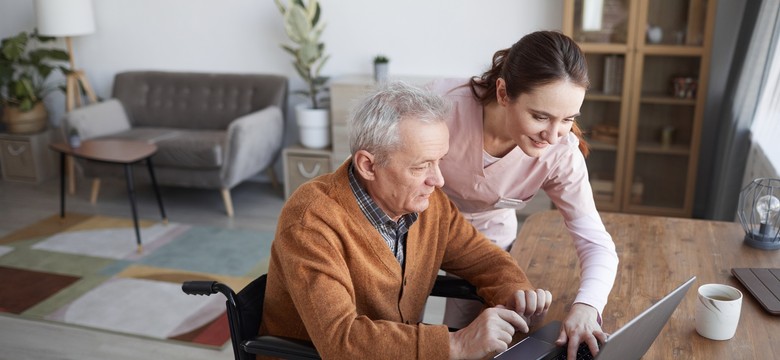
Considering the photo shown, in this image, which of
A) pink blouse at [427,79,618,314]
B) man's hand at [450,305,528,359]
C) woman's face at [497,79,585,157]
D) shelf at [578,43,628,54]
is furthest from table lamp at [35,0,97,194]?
man's hand at [450,305,528,359]

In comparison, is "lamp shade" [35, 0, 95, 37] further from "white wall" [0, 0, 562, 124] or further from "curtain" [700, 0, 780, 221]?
"curtain" [700, 0, 780, 221]

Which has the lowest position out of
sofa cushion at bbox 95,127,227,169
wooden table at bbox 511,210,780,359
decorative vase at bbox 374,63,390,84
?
sofa cushion at bbox 95,127,227,169

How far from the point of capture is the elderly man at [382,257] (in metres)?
1.34

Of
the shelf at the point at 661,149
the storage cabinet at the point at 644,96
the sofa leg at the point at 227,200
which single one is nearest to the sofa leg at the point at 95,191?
the sofa leg at the point at 227,200

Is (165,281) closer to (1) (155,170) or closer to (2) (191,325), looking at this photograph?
(2) (191,325)

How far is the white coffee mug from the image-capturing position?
4.47 feet

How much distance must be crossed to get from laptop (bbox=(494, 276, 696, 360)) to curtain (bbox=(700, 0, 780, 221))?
2.19 metres

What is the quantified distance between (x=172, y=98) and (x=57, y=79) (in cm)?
119

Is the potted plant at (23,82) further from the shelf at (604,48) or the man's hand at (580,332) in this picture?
the man's hand at (580,332)

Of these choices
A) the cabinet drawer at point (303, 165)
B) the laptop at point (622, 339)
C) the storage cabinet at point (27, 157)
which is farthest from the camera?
the storage cabinet at point (27, 157)

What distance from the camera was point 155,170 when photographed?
4535mm

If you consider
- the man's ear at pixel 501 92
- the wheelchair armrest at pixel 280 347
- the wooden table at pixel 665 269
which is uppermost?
the man's ear at pixel 501 92

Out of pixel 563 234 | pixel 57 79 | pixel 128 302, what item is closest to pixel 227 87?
pixel 57 79

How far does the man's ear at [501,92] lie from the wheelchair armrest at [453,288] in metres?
0.45
